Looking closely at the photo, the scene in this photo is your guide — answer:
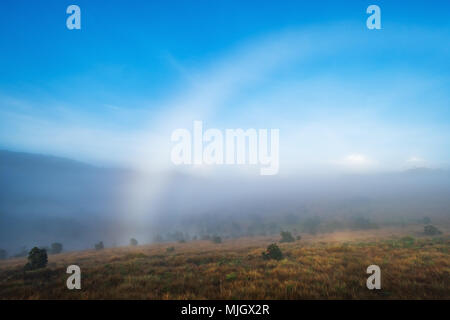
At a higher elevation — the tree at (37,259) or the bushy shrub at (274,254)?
the bushy shrub at (274,254)

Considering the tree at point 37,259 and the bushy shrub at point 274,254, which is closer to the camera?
the bushy shrub at point 274,254

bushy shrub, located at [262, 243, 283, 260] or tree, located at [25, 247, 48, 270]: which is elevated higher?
bushy shrub, located at [262, 243, 283, 260]

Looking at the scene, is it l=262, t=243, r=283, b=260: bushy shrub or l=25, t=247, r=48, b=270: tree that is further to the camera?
l=25, t=247, r=48, b=270: tree

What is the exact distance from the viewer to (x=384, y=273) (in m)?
10.3

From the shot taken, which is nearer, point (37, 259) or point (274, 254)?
point (274, 254)

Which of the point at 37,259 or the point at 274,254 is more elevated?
the point at 274,254
